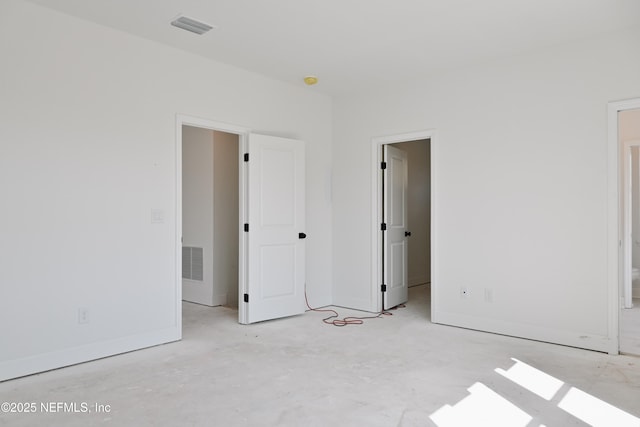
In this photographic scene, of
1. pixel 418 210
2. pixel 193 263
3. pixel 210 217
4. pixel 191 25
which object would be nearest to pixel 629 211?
pixel 418 210

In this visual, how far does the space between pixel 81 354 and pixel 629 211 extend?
5.93 m

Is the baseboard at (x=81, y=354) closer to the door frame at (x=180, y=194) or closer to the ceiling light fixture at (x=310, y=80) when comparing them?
the door frame at (x=180, y=194)

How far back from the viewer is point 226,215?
18.4 ft

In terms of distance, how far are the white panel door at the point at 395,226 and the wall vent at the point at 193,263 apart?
236 cm

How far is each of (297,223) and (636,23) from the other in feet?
11.7

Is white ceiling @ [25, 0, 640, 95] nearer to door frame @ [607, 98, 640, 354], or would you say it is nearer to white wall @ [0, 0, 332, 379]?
white wall @ [0, 0, 332, 379]

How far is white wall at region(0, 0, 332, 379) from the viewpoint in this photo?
304 cm

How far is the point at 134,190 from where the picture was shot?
3693 millimetres

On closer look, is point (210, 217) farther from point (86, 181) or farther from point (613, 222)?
point (613, 222)

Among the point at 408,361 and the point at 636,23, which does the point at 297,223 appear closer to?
the point at 408,361

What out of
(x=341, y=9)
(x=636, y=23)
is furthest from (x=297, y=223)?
(x=636, y=23)

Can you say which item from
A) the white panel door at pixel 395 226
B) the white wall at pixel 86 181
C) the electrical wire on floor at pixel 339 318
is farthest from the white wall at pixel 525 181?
the white wall at pixel 86 181

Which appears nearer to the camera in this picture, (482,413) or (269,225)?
(482,413)

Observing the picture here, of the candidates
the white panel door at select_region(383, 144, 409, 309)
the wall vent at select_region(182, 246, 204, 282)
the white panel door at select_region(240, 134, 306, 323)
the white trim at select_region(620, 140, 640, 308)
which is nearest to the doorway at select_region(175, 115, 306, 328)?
the white panel door at select_region(240, 134, 306, 323)
